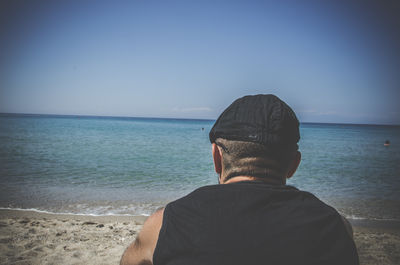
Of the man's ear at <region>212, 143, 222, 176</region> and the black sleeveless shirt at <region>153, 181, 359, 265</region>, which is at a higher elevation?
the man's ear at <region>212, 143, 222, 176</region>

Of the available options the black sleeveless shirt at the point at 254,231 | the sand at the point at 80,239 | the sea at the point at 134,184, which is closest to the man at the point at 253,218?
the black sleeveless shirt at the point at 254,231

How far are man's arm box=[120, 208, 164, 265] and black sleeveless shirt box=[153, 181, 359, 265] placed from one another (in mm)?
96

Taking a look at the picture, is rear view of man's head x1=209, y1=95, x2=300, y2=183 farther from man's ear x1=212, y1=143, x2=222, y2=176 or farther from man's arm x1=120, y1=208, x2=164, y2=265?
man's arm x1=120, y1=208, x2=164, y2=265

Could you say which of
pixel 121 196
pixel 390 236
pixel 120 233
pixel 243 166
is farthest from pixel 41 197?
pixel 390 236

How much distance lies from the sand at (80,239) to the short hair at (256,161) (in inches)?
157

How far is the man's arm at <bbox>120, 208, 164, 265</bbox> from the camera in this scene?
49.9 inches

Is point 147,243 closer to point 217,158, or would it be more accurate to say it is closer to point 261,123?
point 217,158

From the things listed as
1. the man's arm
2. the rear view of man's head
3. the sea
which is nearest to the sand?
the sea

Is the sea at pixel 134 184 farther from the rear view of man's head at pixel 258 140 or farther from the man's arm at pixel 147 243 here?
the rear view of man's head at pixel 258 140

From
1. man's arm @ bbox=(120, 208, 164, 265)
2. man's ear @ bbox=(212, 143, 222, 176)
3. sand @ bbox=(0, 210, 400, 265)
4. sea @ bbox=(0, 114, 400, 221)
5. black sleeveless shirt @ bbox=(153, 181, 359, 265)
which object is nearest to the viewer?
black sleeveless shirt @ bbox=(153, 181, 359, 265)

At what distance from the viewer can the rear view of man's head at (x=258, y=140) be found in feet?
4.27

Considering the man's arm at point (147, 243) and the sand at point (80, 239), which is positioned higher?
the man's arm at point (147, 243)

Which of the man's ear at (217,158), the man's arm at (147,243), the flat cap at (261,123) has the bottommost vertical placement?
the man's arm at (147,243)

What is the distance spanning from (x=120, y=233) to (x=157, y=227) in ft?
15.2
